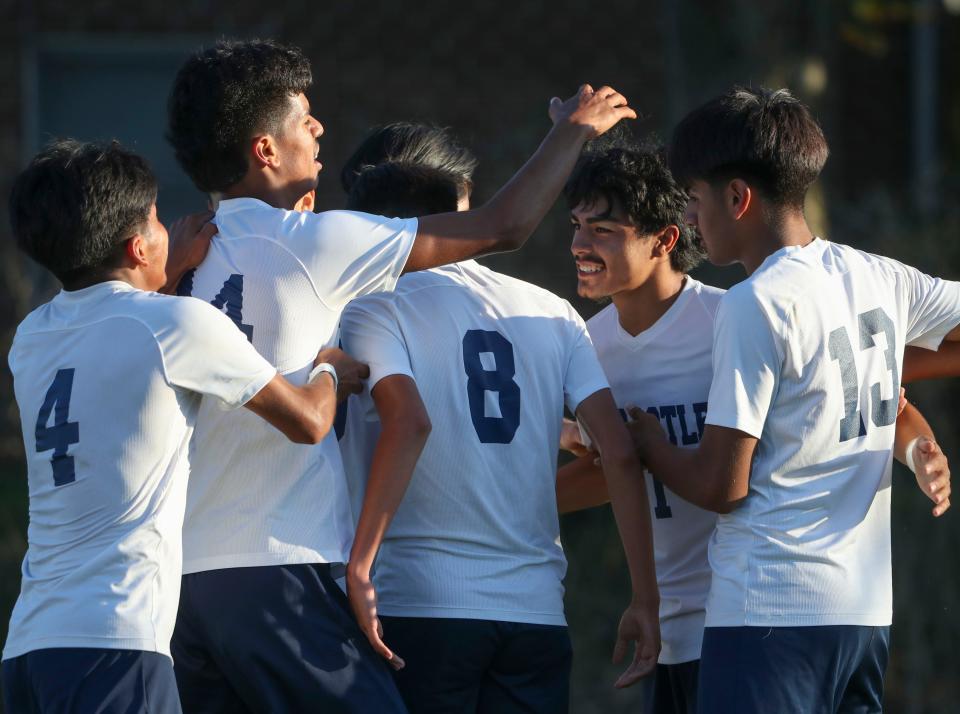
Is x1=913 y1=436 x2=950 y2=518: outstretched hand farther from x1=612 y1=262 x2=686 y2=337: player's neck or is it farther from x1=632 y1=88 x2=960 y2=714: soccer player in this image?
x1=612 y1=262 x2=686 y2=337: player's neck

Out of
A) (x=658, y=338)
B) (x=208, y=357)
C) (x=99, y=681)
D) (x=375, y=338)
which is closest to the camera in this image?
(x=99, y=681)

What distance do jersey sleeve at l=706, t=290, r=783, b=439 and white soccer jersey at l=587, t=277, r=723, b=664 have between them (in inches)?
20.3

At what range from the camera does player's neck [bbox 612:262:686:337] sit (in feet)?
12.4

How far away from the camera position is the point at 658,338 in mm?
3699

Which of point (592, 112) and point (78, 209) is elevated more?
point (592, 112)

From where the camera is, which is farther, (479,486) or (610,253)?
(610,253)

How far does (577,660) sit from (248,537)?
157 inches

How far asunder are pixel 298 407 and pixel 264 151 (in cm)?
71

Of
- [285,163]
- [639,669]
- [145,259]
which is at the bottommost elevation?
[639,669]

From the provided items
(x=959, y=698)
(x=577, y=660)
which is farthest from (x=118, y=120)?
(x=959, y=698)

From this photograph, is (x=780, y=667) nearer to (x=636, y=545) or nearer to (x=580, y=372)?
(x=636, y=545)

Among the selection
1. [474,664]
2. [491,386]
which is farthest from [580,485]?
[474,664]

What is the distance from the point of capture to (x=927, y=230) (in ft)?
24.3

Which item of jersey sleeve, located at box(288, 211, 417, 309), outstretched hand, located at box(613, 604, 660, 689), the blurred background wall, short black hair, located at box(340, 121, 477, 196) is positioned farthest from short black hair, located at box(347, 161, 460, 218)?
the blurred background wall
